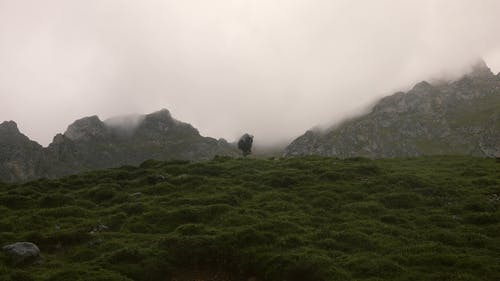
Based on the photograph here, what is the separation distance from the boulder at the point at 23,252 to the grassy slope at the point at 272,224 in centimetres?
80

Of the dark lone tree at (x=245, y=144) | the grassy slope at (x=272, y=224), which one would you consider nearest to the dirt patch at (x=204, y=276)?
the grassy slope at (x=272, y=224)

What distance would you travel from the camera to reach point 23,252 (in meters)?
29.2

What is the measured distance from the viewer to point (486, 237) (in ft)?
96.7

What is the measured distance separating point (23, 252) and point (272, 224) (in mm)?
15975

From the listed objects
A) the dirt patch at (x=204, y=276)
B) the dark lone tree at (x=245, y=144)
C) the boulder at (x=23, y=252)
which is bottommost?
the dirt patch at (x=204, y=276)

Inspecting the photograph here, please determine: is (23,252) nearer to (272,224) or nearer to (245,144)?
(272,224)

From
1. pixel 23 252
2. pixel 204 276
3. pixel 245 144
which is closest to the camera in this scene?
pixel 204 276

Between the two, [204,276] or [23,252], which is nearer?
[204,276]

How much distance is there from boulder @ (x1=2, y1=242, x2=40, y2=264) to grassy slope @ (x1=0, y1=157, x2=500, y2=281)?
0.80 meters

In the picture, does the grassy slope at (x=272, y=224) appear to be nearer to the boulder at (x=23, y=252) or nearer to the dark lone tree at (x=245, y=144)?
the boulder at (x=23, y=252)

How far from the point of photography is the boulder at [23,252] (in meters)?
28.7

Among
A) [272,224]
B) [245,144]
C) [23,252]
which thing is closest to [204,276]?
[272,224]

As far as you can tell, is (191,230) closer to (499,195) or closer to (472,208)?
(472,208)

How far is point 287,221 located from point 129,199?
17033mm
